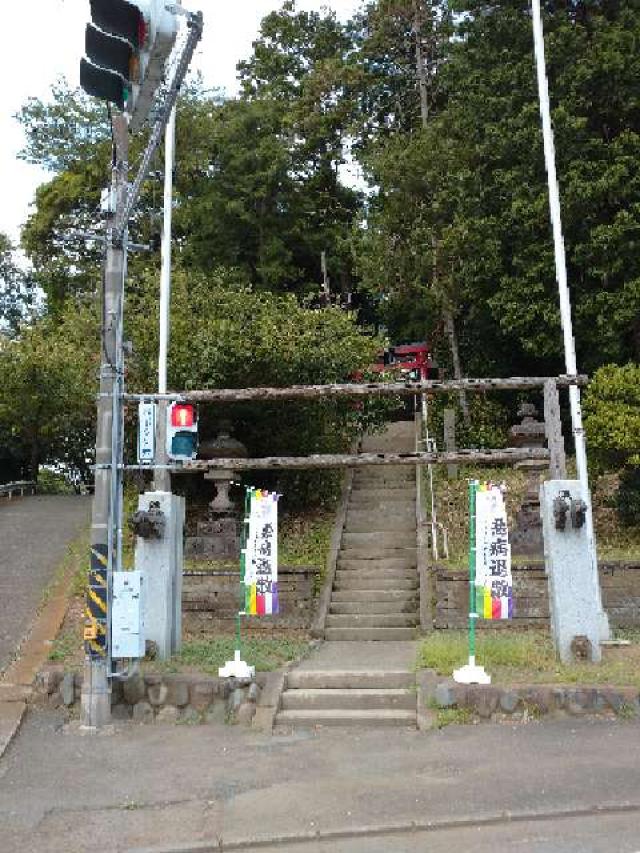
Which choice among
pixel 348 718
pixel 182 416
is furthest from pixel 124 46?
pixel 348 718

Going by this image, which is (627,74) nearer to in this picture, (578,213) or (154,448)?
(578,213)

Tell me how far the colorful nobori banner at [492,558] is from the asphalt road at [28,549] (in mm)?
6245

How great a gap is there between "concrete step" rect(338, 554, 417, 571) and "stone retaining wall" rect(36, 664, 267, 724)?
6.09 metres

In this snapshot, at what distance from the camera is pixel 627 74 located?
18.7 meters

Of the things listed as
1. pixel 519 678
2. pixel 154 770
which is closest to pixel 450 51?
pixel 519 678

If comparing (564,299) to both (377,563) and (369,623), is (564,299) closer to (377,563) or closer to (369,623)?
(377,563)

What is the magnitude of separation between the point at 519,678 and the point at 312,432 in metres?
9.67

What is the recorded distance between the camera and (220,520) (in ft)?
53.0

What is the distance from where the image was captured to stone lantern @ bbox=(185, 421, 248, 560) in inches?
621

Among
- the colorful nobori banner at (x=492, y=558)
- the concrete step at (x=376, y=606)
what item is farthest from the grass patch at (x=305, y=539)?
the colorful nobori banner at (x=492, y=558)

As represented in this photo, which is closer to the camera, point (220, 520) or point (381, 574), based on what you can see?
point (381, 574)

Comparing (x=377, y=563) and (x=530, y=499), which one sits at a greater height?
(x=530, y=499)

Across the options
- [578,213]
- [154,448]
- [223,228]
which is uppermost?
[223,228]

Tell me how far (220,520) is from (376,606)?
372cm
